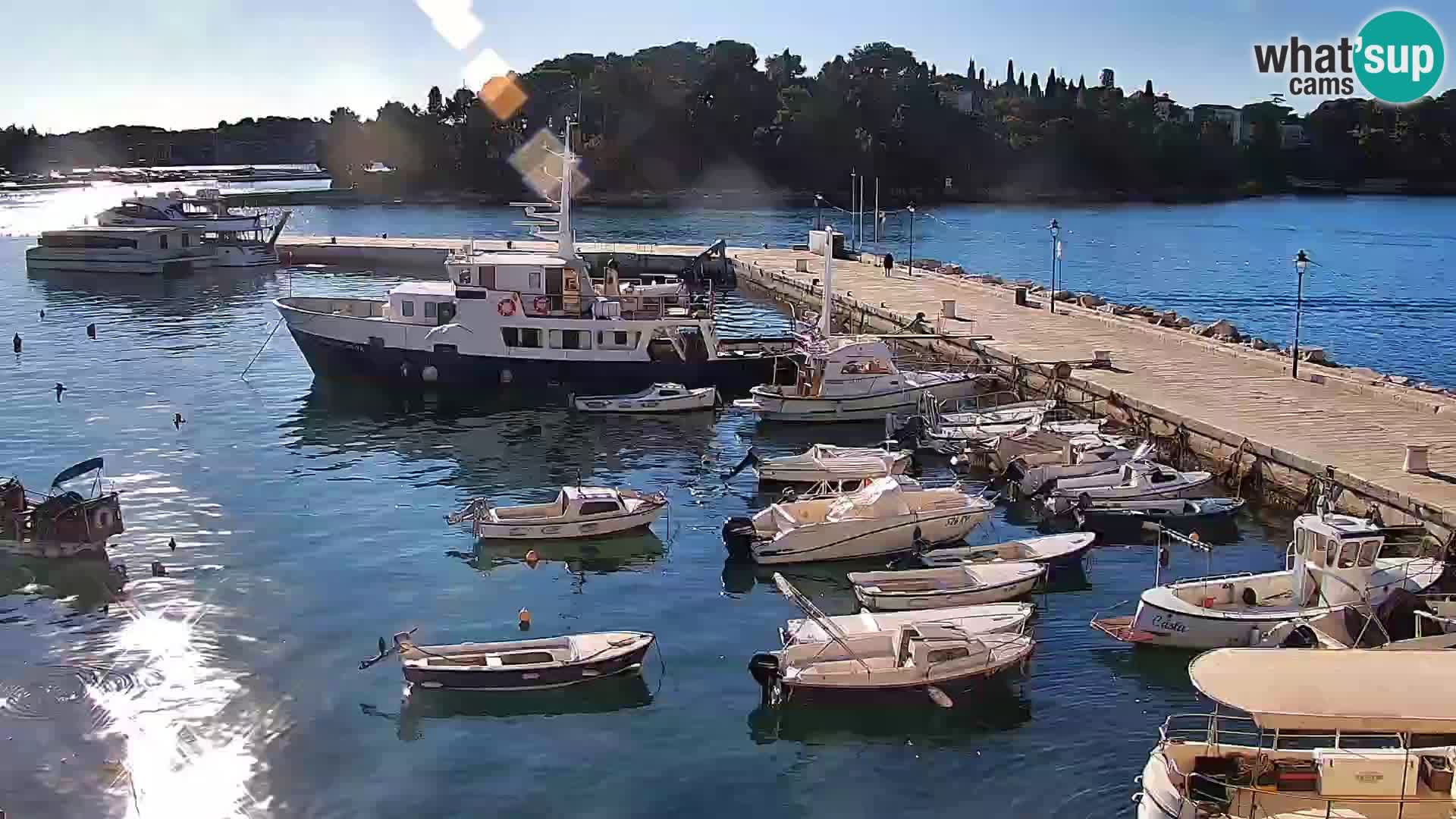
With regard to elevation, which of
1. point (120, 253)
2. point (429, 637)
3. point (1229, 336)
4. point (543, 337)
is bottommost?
point (429, 637)

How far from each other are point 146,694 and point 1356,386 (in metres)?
33.9

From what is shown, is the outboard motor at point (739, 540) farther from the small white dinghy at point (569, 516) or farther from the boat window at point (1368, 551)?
the boat window at point (1368, 551)

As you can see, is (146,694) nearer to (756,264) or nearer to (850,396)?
(850,396)

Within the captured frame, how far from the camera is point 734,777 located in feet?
66.8

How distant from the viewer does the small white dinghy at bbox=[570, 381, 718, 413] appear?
46.2 metres

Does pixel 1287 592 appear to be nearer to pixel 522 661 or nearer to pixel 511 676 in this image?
pixel 522 661

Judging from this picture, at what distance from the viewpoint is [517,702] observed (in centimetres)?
2280

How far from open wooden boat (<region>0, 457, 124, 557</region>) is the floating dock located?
1049 inches

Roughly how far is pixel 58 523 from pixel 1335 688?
25.1m

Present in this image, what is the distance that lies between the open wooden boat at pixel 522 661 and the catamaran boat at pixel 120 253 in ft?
253

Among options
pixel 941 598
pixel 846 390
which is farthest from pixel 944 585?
pixel 846 390

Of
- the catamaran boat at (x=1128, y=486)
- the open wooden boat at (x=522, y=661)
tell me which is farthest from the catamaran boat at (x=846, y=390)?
the open wooden boat at (x=522, y=661)

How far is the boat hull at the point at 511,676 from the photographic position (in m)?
22.8

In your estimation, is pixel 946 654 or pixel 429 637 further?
pixel 429 637
